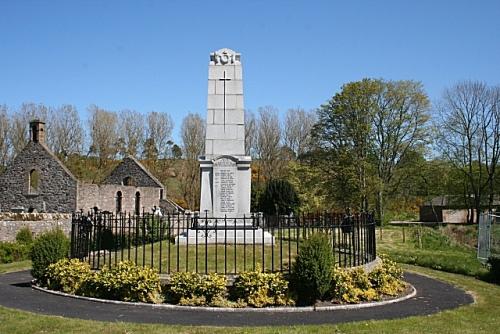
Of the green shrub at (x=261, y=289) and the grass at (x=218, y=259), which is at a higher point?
the grass at (x=218, y=259)

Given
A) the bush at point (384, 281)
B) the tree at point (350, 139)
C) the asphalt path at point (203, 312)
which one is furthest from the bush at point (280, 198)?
the asphalt path at point (203, 312)

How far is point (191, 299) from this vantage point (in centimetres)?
1033

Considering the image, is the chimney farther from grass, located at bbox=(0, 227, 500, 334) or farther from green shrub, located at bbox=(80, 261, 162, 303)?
grass, located at bbox=(0, 227, 500, 334)

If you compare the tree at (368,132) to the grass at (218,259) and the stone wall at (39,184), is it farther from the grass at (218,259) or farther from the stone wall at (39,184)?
the grass at (218,259)

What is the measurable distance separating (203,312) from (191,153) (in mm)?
45285

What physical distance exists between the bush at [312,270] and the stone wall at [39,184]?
23.9m

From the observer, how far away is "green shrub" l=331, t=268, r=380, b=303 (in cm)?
1074

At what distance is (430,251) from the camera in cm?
2356

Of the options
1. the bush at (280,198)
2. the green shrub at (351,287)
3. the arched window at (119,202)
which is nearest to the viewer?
the green shrub at (351,287)

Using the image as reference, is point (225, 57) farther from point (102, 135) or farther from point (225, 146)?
point (102, 135)

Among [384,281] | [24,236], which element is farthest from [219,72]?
[24,236]

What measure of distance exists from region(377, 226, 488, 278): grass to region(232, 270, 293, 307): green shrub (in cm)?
863

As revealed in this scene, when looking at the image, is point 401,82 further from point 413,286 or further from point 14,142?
point 14,142

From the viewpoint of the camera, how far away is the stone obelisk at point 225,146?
15383 millimetres
